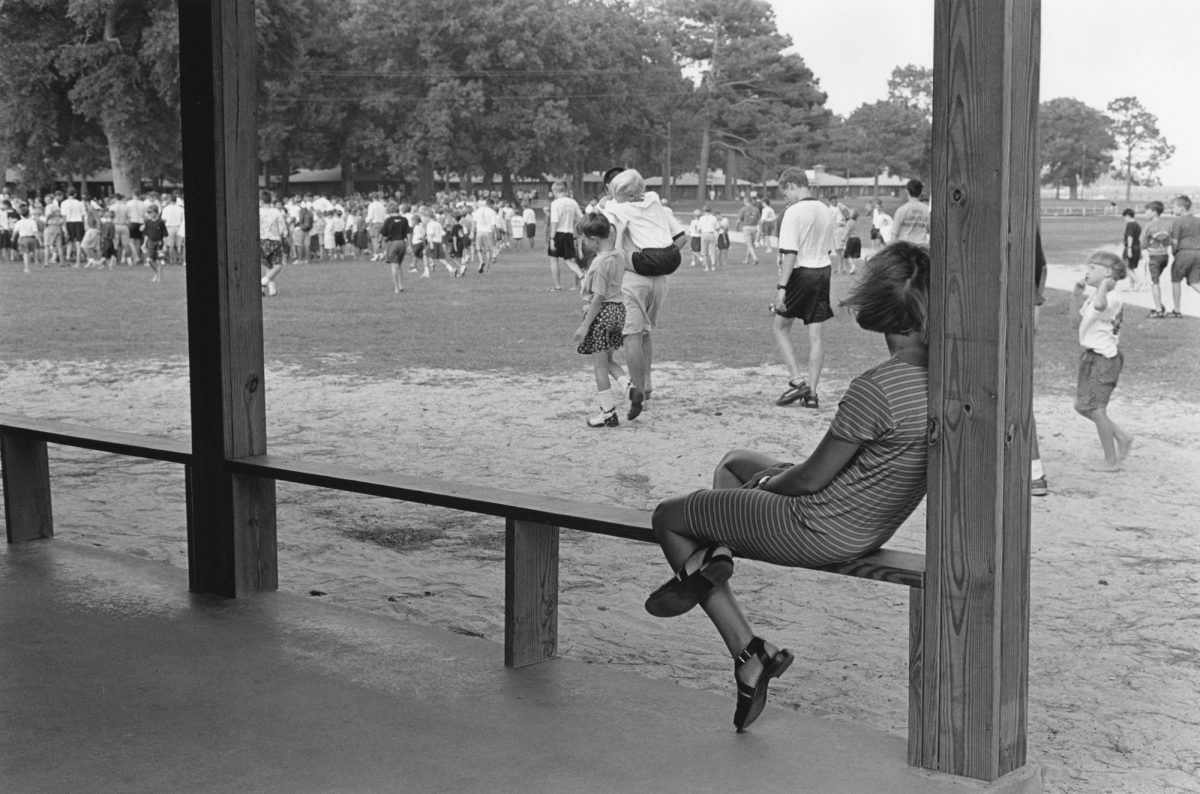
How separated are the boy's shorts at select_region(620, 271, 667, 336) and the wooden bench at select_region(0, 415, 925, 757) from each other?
4482mm

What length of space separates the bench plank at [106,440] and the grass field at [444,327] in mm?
6536

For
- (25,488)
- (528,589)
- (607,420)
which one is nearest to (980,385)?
(528,589)

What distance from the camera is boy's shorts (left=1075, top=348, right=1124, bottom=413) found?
25.2 feet

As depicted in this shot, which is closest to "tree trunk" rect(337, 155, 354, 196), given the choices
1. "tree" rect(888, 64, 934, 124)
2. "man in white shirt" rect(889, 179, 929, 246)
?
"tree" rect(888, 64, 934, 124)

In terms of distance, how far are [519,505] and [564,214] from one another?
59.8 ft

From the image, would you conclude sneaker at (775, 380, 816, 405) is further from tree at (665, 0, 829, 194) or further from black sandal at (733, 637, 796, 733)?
tree at (665, 0, 829, 194)

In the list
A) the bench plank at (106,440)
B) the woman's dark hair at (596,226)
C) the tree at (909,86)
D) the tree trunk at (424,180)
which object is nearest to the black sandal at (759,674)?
the bench plank at (106,440)

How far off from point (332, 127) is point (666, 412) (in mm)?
57719

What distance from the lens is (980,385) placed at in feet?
10.3

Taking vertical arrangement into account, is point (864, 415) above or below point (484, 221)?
below

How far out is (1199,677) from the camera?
15.1 ft

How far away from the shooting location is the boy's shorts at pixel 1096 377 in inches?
302

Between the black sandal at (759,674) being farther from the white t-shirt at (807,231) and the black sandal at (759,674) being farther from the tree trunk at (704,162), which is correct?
the tree trunk at (704,162)

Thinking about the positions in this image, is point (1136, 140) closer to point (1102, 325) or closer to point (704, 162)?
point (704, 162)
